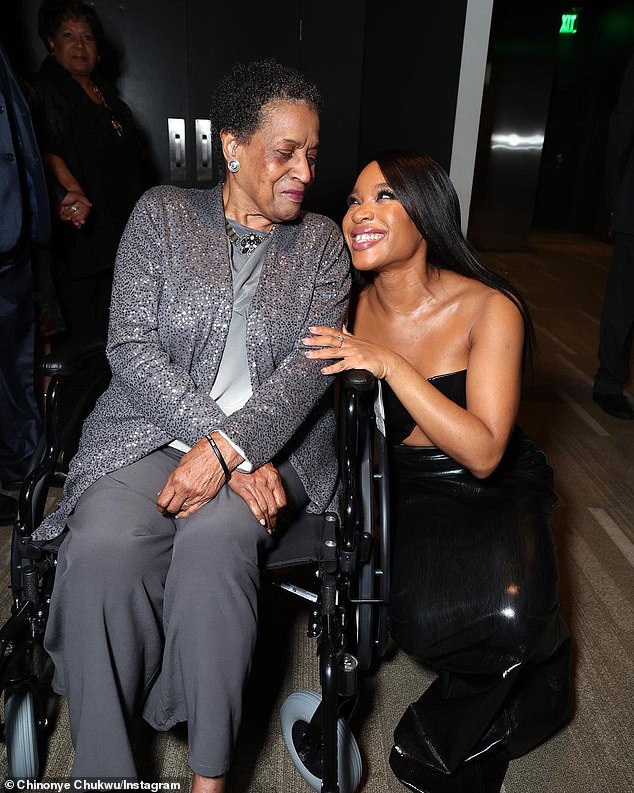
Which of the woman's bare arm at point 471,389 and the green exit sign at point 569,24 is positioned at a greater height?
the green exit sign at point 569,24

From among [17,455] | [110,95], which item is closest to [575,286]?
[110,95]

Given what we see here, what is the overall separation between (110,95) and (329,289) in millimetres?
1786

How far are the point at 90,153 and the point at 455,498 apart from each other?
6.65 ft

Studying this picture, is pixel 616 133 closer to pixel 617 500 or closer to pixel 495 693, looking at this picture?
pixel 617 500

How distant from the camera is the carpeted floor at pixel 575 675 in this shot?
1584mm

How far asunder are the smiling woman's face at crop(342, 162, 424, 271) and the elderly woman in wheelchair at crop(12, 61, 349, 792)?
0.23ft

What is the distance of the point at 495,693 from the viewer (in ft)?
4.62

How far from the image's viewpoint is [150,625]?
4.46 ft

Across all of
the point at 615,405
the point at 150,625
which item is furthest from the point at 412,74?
the point at 150,625

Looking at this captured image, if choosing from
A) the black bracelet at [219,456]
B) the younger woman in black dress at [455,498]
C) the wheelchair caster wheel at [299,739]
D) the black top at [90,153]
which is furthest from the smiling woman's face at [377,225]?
the black top at [90,153]

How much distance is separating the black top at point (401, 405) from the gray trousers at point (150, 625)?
52 centimetres

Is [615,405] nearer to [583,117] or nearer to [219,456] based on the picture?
[219,456]

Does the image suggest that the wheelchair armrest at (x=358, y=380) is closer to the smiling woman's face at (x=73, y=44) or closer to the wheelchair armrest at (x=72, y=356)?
the wheelchair armrest at (x=72, y=356)

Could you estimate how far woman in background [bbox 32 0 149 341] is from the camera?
2.68 m
